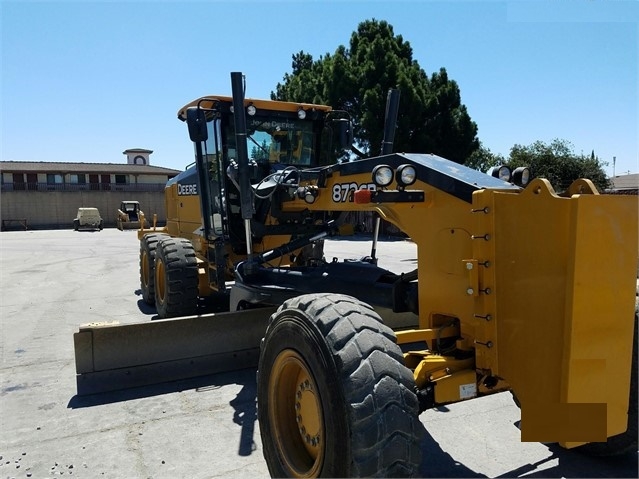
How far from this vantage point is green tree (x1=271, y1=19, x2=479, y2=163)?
24359mm

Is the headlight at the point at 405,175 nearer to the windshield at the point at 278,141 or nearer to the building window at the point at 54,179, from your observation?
the windshield at the point at 278,141

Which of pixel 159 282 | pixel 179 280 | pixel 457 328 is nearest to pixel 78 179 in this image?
pixel 159 282

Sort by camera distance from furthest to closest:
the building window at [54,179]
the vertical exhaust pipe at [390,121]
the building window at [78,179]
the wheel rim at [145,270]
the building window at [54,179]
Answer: the building window at [78,179], the building window at [54,179], the building window at [54,179], the wheel rim at [145,270], the vertical exhaust pipe at [390,121]

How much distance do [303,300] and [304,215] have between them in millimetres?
3034

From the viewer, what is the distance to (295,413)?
3307 millimetres

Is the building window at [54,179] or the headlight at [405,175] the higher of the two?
the building window at [54,179]

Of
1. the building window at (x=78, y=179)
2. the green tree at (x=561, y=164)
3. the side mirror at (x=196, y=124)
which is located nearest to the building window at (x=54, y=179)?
the building window at (x=78, y=179)

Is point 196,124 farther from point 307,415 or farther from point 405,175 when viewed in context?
point 307,415

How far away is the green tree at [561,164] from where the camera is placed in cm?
2617

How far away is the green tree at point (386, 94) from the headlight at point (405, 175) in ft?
68.1

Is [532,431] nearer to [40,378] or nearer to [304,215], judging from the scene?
[304,215]

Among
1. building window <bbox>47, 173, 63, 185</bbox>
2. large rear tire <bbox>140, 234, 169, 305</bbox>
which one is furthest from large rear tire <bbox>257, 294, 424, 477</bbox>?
building window <bbox>47, 173, 63, 185</bbox>

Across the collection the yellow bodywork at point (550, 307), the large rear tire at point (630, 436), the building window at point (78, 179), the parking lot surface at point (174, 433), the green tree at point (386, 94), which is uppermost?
the green tree at point (386, 94)

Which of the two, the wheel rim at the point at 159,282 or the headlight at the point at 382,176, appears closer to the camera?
the headlight at the point at 382,176
